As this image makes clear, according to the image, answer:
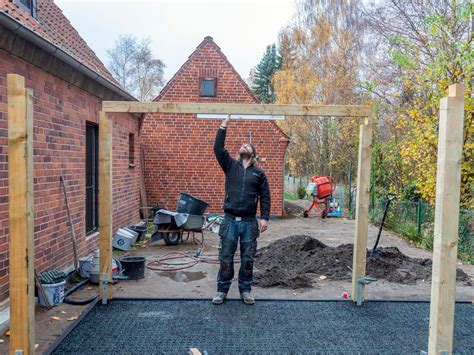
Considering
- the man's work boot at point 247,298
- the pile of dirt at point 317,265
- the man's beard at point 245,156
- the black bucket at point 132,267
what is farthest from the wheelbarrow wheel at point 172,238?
the man's beard at point 245,156

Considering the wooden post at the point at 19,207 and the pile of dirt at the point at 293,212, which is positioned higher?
the wooden post at the point at 19,207

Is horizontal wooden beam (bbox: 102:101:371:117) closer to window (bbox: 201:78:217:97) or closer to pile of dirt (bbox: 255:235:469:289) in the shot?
pile of dirt (bbox: 255:235:469:289)

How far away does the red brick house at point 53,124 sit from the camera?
457cm

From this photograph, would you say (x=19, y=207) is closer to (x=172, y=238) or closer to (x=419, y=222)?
(x=172, y=238)

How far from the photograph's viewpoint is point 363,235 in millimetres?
5191

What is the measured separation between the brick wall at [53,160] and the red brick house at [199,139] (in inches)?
202

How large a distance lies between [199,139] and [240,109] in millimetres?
8152

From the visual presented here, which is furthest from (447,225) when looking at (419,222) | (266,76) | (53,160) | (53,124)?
(266,76)

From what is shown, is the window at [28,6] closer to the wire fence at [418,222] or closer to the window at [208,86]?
the window at [208,86]

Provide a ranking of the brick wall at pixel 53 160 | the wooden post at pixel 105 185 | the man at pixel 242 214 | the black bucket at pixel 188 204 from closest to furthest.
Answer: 1. the brick wall at pixel 53 160
2. the wooden post at pixel 105 185
3. the man at pixel 242 214
4. the black bucket at pixel 188 204

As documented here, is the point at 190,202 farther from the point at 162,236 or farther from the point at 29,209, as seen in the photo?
the point at 29,209

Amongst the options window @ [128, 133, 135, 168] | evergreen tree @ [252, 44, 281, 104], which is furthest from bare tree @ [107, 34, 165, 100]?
window @ [128, 133, 135, 168]

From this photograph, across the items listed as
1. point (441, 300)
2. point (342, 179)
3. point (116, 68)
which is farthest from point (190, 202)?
point (116, 68)

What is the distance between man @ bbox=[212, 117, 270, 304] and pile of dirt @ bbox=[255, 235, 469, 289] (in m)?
1.06
